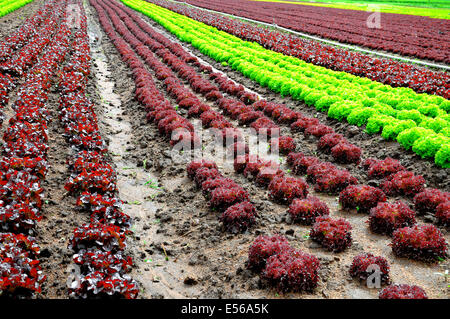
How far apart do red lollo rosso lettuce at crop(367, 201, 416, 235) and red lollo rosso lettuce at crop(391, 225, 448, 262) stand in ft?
1.84

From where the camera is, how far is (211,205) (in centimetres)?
889

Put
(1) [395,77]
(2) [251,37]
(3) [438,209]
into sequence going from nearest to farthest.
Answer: (3) [438,209] → (1) [395,77] → (2) [251,37]

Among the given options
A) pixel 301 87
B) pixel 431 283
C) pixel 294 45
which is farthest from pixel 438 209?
pixel 294 45

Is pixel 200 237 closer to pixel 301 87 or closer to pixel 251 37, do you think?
pixel 301 87

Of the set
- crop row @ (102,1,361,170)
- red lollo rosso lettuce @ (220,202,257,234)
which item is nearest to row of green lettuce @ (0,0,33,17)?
crop row @ (102,1,361,170)

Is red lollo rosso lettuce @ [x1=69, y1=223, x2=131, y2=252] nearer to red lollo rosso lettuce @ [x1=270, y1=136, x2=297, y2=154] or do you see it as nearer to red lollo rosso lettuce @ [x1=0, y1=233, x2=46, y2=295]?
red lollo rosso lettuce @ [x1=0, y1=233, x2=46, y2=295]

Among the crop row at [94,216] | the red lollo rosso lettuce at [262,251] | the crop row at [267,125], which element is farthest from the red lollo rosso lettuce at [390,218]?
the crop row at [94,216]

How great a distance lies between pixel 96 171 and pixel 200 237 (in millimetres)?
3063

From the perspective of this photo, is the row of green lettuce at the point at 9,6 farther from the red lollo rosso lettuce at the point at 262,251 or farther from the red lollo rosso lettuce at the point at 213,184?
the red lollo rosso lettuce at the point at 262,251

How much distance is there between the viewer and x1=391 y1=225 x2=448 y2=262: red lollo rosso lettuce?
6.68 metres

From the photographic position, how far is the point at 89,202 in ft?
26.8

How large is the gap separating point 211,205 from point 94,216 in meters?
2.67

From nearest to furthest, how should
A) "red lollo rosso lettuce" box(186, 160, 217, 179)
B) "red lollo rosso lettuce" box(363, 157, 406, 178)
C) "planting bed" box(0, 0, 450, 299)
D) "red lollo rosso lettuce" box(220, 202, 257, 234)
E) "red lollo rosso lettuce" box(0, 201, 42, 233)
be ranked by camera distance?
"planting bed" box(0, 0, 450, 299)
"red lollo rosso lettuce" box(0, 201, 42, 233)
"red lollo rosso lettuce" box(220, 202, 257, 234)
"red lollo rosso lettuce" box(363, 157, 406, 178)
"red lollo rosso lettuce" box(186, 160, 217, 179)
